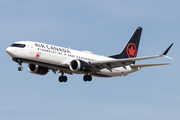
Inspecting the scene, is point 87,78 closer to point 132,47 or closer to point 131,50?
point 131,50

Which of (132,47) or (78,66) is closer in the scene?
(78,66)

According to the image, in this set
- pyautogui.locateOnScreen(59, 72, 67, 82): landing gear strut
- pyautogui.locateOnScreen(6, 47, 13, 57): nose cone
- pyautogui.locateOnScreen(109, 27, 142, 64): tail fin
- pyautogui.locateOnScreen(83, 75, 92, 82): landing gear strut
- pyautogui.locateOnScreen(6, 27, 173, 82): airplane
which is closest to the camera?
pyautogui.locateOnScreen(6, 47, 13, 57): nose cone

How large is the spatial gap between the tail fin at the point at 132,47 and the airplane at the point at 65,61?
11.5 feet

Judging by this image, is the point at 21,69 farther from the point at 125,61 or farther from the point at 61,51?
the point at 125,61

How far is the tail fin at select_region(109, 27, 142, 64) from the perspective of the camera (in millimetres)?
58969

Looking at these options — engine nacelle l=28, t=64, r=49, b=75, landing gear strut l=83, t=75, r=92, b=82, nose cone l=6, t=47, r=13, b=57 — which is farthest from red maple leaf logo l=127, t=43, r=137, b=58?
nose cone l=6, t=47, r=13, b=57

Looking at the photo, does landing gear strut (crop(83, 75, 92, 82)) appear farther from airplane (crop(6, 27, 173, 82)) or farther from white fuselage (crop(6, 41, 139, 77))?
white fuselage (crop(6, 41, 139, 77))

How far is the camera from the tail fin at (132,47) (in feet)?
193

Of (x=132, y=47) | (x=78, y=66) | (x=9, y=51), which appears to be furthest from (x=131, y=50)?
(x=9, y=51)

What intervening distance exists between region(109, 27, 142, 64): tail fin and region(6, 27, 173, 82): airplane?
11.5 feet

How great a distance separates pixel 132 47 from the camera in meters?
60.5

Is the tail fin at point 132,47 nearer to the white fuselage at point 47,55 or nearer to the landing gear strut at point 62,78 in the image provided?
the white fuselage at point 47,55

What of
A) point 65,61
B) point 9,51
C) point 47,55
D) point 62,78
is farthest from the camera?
point 62,78

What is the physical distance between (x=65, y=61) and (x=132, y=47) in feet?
52.9
